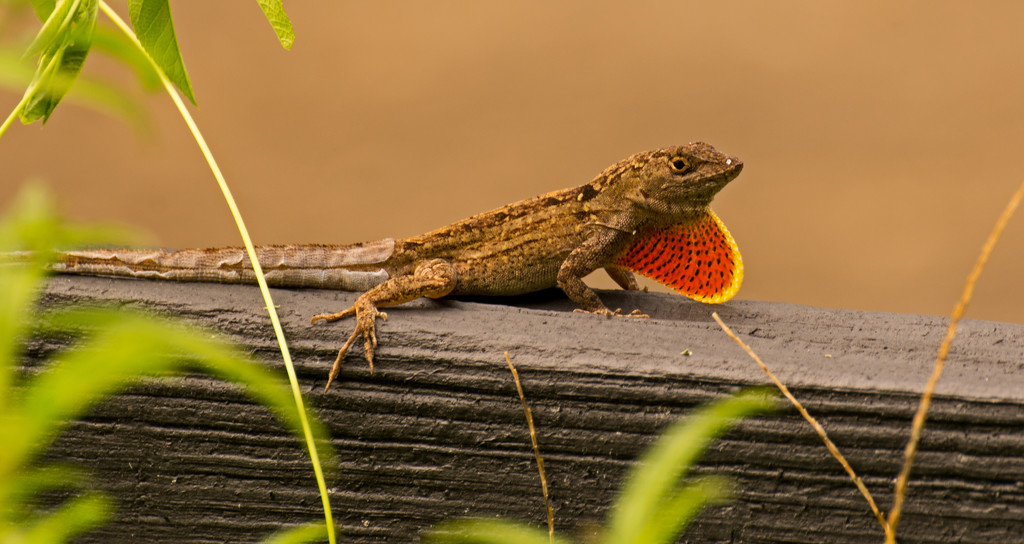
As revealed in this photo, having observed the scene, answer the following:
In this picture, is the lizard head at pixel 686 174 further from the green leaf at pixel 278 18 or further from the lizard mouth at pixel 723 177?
the green leaf at pixel 278 18

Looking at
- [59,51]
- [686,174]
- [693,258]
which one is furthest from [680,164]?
[59,51]

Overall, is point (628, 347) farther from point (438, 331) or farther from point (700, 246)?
point (700, 246)

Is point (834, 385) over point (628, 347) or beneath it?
beneath

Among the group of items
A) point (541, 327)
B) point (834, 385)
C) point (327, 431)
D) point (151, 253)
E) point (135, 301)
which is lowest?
point (834, 385)

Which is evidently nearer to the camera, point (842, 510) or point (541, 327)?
point (842, 510)

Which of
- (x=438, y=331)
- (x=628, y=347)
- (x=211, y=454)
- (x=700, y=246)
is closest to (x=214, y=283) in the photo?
(x=211, y=454)

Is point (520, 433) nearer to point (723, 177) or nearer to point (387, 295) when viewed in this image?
point (387, 295)
